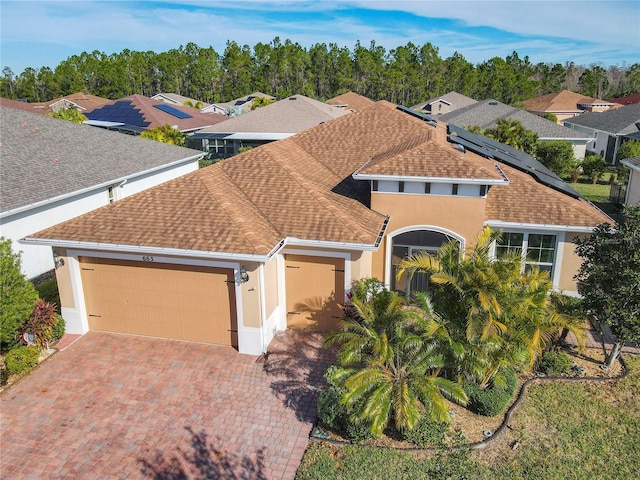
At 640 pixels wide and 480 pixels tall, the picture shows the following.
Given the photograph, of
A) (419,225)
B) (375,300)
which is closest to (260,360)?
(375,300)

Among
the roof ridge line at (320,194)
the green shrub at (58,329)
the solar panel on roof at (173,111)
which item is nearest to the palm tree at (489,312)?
the roof ridge line at (320,194)

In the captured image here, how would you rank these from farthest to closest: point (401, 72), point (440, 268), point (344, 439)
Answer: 1. point (401, 72)
2. point (440, 268)
3. point (344, 439)

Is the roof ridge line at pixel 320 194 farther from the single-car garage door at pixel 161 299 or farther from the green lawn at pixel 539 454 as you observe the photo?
the green lawn at pixel 539 454

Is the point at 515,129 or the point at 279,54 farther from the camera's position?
the point at 279,54

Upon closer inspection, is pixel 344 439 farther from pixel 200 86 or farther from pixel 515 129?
pixel 200 86

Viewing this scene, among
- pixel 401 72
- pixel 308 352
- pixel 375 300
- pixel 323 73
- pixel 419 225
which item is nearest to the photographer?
pixel 375 300

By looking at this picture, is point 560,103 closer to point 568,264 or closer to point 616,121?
point 616,121
